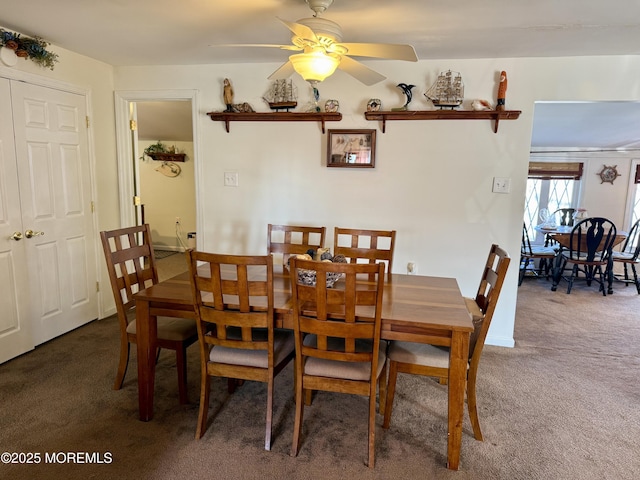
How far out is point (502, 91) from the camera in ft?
9.89

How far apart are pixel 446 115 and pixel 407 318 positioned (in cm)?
198

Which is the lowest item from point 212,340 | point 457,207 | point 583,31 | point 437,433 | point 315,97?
point 437,433

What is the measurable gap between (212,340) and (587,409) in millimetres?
2243

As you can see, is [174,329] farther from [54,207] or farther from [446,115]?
[446,115]

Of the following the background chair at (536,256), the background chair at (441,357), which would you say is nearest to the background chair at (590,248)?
the background chair at (536,256)

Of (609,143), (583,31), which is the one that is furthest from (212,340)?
(609,143)

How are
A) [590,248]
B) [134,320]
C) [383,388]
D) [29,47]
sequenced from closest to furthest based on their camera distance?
[383,388]
[134,320]
[29,47]
[590,248]

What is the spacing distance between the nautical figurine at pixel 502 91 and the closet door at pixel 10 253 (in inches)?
139

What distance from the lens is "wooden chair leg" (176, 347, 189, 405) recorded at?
2250 mm

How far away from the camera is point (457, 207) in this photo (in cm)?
328

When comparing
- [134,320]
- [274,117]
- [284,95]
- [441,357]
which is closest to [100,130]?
[274,117]

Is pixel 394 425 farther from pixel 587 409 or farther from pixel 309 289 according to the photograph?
pixel 587 409

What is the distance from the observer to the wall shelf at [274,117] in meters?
3.29

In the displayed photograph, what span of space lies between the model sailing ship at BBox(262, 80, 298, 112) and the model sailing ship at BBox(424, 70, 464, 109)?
3.70 feet
